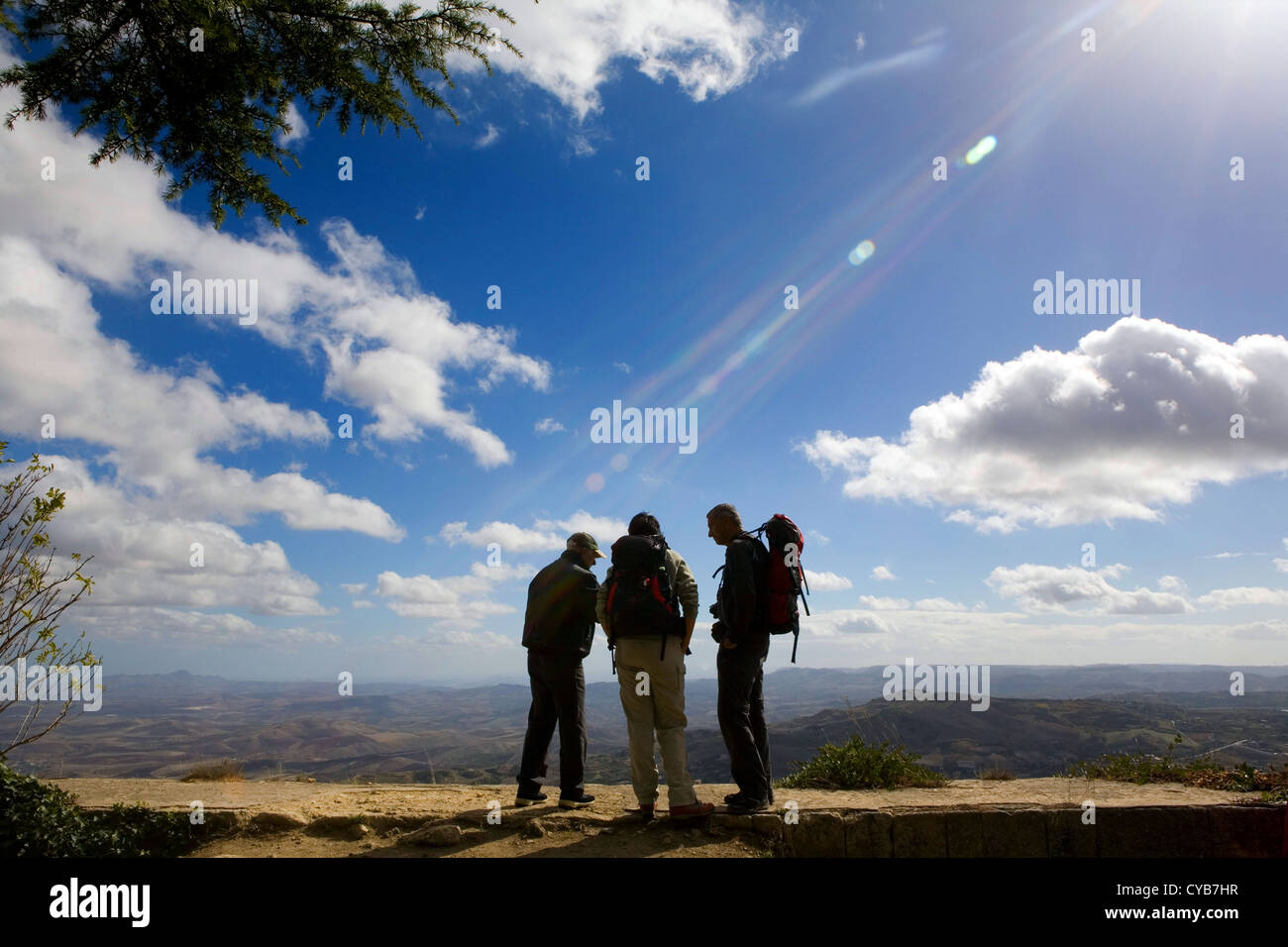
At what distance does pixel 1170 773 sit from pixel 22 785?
9868 mm

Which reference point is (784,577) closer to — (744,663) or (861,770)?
(744,663)

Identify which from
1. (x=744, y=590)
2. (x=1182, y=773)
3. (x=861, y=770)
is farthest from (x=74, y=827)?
(x=1182, y=773)

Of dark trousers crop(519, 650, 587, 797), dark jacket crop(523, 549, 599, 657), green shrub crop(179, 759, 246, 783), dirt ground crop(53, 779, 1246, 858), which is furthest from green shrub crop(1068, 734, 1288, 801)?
green shrub crop(179, 759, 246, 783)

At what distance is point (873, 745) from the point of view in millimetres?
6625

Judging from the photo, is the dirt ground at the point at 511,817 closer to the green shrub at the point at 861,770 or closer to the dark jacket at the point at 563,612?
the green shrub at the point at 861,770

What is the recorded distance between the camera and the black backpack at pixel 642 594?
5.12 meters

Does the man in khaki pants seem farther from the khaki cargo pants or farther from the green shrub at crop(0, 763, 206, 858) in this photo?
the green shrub at crop(0, 763, 206, 858)

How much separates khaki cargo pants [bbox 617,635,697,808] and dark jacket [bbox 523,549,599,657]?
2.51 ft

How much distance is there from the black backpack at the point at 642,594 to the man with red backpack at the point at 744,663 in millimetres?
426

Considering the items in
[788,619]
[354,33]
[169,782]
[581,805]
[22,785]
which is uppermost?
[354,33]

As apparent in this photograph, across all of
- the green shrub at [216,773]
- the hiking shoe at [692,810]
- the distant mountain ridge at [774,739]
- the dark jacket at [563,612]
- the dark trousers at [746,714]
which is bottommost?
the distant mountain ridge at [774,739]

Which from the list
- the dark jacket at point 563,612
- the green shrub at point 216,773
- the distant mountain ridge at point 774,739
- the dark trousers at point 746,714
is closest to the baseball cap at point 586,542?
the dark jacket at point 563,612

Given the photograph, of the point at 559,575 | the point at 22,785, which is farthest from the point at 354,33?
the point at 22,785
